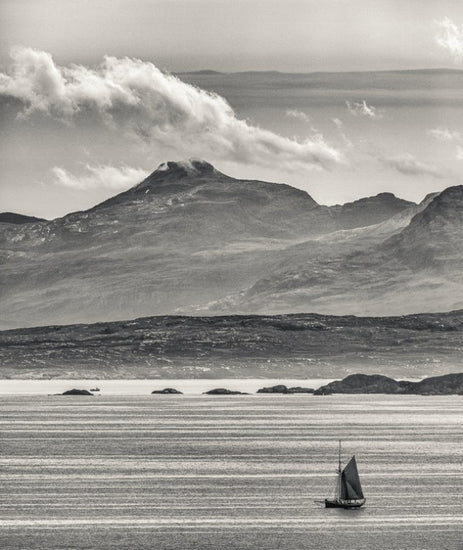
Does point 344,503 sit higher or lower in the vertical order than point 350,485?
lower

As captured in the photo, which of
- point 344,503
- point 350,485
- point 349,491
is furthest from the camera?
point 344,503

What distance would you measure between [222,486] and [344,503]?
14962mm

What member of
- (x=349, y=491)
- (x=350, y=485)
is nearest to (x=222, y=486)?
(x=349, y=491)

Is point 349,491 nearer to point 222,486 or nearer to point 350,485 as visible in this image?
point 350,485

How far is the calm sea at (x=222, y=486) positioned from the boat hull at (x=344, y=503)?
36.4 inches

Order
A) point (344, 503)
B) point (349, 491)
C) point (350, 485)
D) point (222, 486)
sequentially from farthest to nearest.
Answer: point (222, 486), point (344, 503), point (349, 491), point (350, 485)

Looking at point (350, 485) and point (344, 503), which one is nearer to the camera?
point (350, 485)

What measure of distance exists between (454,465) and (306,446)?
2426 centimetres

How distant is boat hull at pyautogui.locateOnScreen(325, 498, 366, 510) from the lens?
297 feet

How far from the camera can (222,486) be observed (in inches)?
4063

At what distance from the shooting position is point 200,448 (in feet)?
447

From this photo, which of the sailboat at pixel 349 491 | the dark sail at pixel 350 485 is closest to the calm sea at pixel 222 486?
the sailboat at pixel 349 491

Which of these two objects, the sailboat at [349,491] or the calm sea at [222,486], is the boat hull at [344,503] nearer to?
the sailboat at [349,491]

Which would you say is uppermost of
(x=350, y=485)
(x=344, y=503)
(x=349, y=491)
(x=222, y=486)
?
(x=350, y=485)
